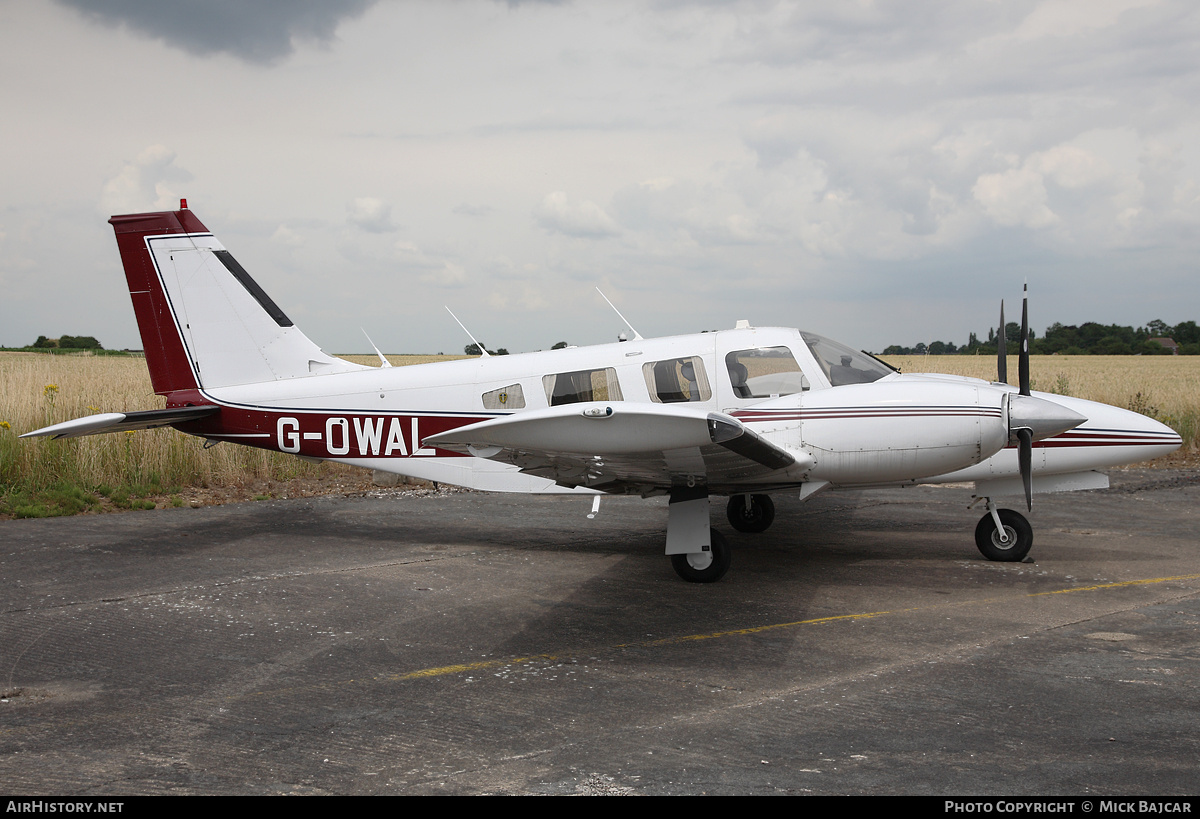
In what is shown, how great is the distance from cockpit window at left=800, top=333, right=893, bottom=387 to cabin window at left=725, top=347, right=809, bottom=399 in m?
0.25

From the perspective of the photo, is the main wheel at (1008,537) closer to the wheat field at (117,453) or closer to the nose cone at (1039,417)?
the nose cone at (1039,417)

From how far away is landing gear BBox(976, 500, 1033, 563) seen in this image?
7598 mm

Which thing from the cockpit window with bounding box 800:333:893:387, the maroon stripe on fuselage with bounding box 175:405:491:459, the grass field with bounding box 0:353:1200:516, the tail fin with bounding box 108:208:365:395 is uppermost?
the tail fin with bounding box 108:208:365:395

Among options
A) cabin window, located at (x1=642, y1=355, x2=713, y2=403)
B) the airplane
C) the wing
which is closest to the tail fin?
the airplane

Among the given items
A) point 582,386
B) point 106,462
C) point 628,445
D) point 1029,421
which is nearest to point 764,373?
point 582,386

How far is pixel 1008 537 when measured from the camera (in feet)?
25.2

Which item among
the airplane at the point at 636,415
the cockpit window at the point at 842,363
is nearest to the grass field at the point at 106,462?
the airplane at the point at 636,415

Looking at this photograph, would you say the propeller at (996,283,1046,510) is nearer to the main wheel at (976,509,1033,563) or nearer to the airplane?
the airplane

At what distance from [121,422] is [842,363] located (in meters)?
6.96

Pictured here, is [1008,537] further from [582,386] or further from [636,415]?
[636,415]

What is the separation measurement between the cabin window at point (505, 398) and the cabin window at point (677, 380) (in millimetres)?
1302
